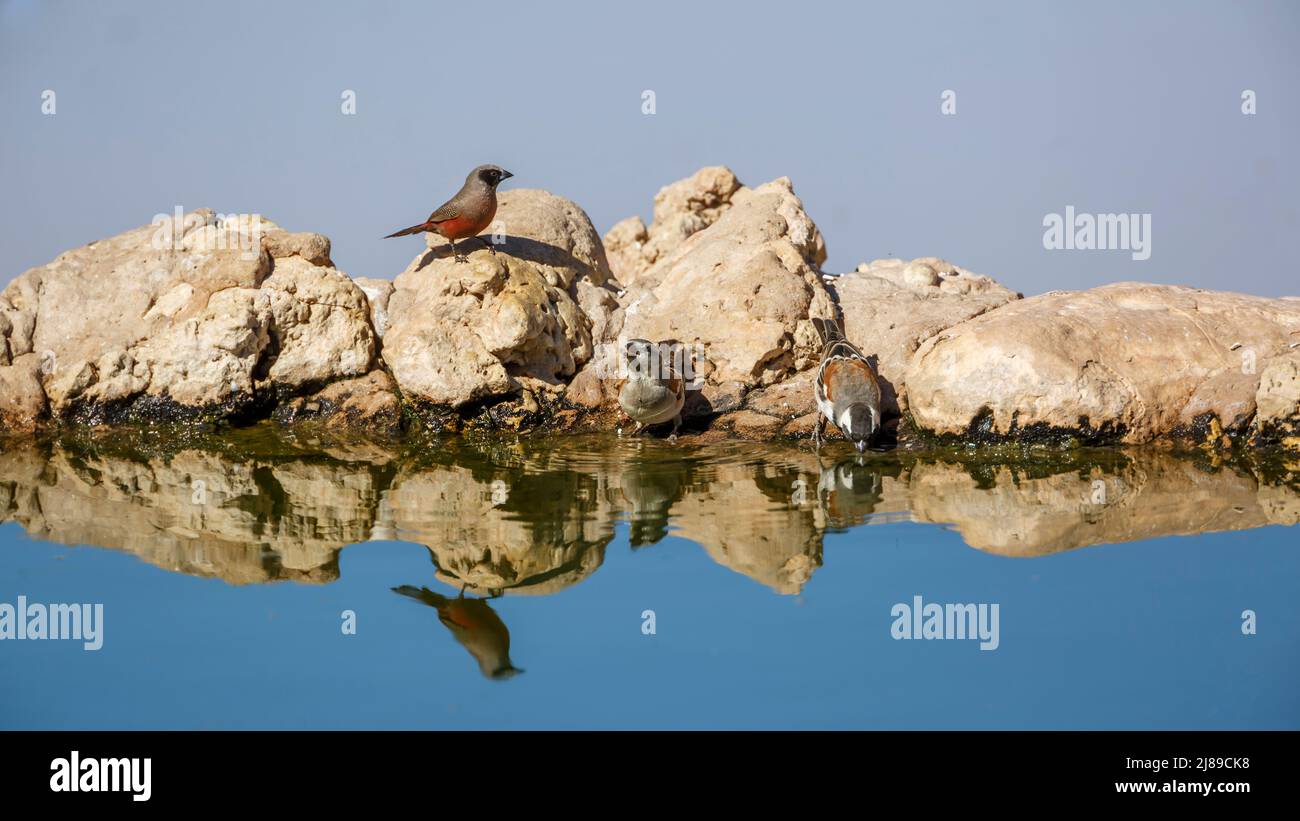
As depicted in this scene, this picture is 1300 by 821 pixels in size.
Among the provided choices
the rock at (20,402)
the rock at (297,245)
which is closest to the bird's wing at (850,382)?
the rock at (297,245)

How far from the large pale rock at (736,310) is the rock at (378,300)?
2.41m

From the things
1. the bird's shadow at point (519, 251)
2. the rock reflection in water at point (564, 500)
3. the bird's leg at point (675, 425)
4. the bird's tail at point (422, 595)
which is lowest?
the bird's tail at point (422, 595)

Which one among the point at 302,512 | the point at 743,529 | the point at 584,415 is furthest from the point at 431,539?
the point at 584,415

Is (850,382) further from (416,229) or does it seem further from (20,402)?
(20,402)

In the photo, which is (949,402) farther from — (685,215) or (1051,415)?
(685,215)

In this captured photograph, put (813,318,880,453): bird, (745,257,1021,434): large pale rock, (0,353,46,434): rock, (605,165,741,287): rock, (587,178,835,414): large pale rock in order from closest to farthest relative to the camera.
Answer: (813,318,880,453): bird
(745,257,1021,434): large pale rock
(587,178,835,414): large pale rock
(0,353,46,434): rock
(605,165,741,287): rock

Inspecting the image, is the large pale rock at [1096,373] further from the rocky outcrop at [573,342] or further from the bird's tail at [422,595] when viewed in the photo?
the bird's tail at [422,595]

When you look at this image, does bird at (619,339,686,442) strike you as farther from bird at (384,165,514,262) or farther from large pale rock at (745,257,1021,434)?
bird at (384,165,514,262)

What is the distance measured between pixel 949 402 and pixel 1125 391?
1669 mm

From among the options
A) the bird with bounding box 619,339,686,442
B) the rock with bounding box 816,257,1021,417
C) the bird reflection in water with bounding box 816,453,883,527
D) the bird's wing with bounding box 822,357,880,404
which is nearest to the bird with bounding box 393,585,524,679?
the bird reflection in water with bounding box 816,453,883,527

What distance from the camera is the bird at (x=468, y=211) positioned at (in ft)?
37.5

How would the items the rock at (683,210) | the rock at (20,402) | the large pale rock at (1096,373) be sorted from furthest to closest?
1. the rock at (683,210)
2. the rock at (20,402)
3. the large pale rock at (1096,373)

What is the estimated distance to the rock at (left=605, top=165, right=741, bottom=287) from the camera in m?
14.9

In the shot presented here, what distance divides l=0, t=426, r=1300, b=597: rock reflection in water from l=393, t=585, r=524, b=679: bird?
220 millimetres
